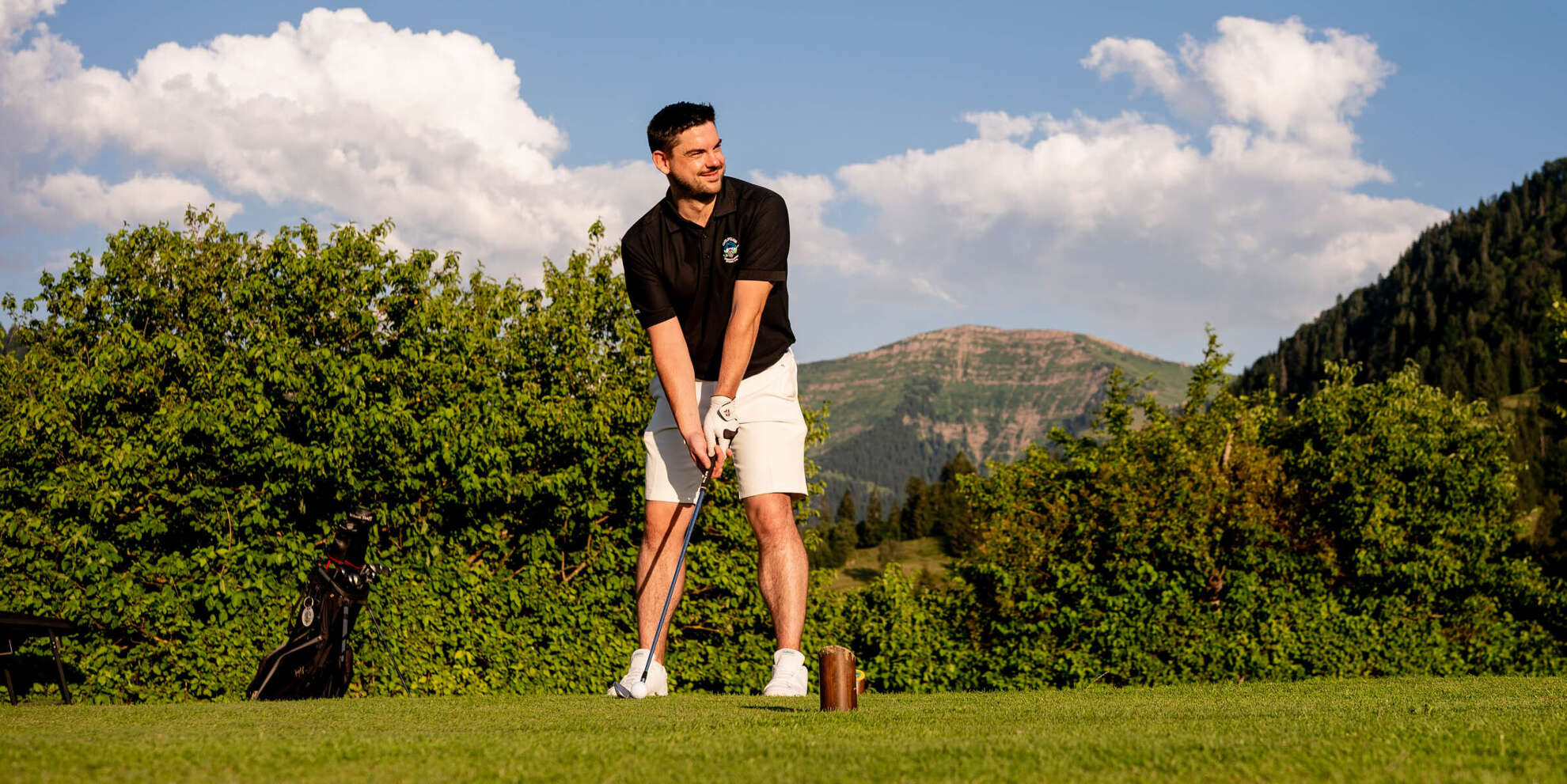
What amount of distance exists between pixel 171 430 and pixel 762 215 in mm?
6640

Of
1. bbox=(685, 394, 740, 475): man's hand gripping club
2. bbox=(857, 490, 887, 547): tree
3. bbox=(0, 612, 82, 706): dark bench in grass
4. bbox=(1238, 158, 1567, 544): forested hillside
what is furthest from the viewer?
bbox=(1238, 158, 1567, 544): forested hillside

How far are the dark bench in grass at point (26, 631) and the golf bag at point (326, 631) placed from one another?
1.29m

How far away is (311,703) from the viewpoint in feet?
18.4

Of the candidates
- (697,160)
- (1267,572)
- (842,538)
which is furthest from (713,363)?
(842,538)

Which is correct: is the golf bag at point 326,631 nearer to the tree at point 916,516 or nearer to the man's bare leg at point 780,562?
the man's bare leg at point 780,562

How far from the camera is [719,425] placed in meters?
5.29

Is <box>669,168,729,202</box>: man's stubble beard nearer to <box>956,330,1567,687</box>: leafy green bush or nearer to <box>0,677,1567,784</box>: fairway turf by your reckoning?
<box>0,677,1567,784</box>: fairway turf

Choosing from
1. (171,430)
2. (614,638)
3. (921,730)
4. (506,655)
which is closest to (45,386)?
(171,430)

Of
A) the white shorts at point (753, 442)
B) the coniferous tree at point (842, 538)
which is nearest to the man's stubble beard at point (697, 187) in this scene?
the white shorts at point (753, 442)

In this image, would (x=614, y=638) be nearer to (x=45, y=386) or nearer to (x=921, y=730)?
(x=45, y=386)

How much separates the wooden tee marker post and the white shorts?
1.14 meters

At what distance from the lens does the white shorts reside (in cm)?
546

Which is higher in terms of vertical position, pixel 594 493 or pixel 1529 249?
pixel 1529 249

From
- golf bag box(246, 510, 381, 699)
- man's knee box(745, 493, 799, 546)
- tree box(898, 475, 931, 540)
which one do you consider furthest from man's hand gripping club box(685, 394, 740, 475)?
tree box(898, 475, 931, 540)
